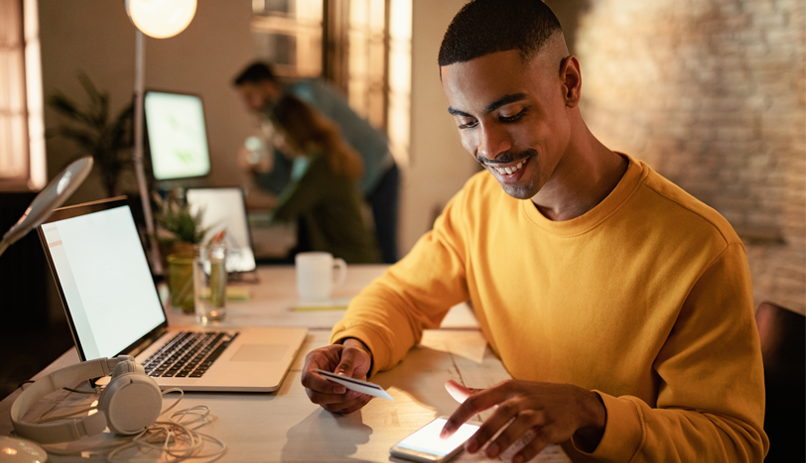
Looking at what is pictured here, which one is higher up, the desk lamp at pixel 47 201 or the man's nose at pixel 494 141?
the man's nose at pixel 494 141

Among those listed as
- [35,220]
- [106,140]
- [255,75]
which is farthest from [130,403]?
[255,75]

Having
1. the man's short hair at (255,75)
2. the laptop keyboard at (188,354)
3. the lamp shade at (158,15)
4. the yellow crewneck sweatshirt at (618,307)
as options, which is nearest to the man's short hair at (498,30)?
the yellow crewneck sweatshirt at (618,307)

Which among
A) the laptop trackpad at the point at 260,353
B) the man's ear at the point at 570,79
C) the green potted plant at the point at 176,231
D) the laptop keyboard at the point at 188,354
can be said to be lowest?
the laptop trackpad at the point at 260,353

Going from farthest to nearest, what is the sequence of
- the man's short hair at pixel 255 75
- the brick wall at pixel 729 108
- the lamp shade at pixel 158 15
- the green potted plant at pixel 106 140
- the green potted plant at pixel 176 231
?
the man's short hair at pixel 255 75 < the green potted plant at pixel 106 140 < the brick wall at pixel 729 108 < the green potted plant at pixel 176 231 < the lamp shade at pixel 158 15

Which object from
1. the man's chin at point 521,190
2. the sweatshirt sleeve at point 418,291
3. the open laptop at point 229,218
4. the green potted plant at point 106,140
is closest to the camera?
the man's chin at point 521,190

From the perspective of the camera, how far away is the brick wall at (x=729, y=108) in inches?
120

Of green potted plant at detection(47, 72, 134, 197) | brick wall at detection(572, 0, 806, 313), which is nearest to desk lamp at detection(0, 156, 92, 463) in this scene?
green potted plant at detection(47, 72, 134, 197)

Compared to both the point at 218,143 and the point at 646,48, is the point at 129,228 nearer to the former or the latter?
the point at 218,143

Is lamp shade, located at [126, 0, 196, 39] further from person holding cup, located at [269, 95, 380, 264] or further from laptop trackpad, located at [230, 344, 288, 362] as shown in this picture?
person holding cup, located at [269, 95, 380, 264]

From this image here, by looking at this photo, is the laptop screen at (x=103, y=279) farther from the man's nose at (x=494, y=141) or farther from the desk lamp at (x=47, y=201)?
the man's nose at (x=494, y=141)

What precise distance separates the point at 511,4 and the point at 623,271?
1.57 feet

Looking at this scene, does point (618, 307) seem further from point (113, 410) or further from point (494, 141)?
point (113, 410)

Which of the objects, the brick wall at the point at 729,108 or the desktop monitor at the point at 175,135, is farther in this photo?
the brick wall at the point at 729,108

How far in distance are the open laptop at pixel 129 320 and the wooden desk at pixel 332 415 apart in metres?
0.04
